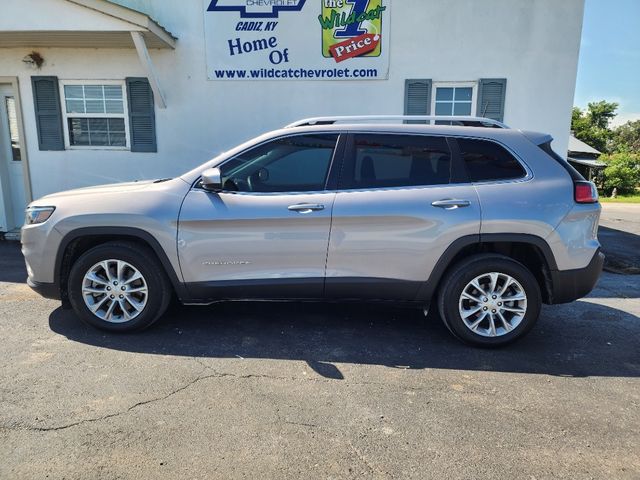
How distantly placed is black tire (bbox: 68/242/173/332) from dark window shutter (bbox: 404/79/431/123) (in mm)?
5255

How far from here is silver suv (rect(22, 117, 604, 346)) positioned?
381 centimetres

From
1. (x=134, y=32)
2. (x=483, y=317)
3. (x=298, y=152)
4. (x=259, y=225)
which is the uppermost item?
(x=134, y=32)

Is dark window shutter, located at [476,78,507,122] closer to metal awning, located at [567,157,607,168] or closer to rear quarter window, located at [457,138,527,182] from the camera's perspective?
rear quarter window, located at [457,138,527,182]

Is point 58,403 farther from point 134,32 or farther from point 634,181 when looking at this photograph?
point 634,181

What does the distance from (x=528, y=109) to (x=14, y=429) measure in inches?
310

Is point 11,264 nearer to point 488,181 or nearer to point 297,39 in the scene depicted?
point 297,39

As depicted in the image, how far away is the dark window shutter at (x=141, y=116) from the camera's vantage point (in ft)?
25.6

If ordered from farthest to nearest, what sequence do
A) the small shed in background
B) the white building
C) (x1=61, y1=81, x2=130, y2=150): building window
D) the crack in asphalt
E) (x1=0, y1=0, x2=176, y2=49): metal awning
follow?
the small shed in background < (x1=61, y1=81, x2=130, y2=150): building window < the white building < (x1=0, y1=0, x2=176, y2=49): metal awning < the crack in asphalt

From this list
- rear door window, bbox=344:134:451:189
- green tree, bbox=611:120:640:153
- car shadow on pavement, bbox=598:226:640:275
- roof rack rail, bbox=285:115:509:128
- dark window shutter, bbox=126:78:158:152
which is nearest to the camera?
rear door window, bbox=344:134:451:189

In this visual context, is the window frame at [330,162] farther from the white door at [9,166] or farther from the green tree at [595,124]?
the green tree at [595,124]

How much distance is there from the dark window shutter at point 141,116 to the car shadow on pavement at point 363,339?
4.00 meters

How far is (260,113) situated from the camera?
7828mm

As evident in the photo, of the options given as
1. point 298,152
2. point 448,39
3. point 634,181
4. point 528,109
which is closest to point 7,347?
point 298,152

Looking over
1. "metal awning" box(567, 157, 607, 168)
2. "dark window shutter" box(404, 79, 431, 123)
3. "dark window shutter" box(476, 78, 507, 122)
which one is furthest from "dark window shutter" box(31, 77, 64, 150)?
"metal awning" box(567, 157, 607, 168)
